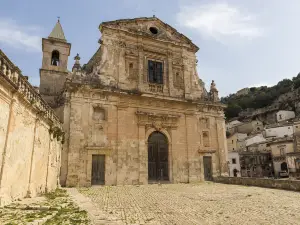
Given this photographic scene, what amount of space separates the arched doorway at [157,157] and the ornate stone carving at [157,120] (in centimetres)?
65

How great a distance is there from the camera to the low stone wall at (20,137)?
6.43m

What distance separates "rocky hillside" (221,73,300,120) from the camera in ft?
200

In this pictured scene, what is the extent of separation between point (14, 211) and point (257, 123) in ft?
203

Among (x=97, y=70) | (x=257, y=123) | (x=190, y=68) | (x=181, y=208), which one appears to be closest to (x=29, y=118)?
(x=181, y=208)

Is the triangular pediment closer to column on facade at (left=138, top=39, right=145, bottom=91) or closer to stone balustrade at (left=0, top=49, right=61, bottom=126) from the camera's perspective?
column on facade at (left=138, top=39, right=145, bottom=91)

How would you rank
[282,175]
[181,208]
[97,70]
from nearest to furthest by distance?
[181,208], [97,70], [282,175]

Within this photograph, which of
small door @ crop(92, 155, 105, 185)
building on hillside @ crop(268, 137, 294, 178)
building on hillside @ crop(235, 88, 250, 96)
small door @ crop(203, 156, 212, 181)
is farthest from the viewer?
building on hillside @ crop(235, 88, 250, 96)

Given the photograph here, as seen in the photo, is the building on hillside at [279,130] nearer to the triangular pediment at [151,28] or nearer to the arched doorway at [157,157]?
the triangular pediment at [151,28]

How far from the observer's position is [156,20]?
67.4ft

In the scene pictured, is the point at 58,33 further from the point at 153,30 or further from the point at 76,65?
the point at 153,30

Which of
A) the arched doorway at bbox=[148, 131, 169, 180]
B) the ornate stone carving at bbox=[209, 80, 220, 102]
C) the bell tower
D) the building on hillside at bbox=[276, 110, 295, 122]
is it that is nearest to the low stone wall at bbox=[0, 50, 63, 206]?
the arched doorway at bbox=[148, 131, 169, 180]

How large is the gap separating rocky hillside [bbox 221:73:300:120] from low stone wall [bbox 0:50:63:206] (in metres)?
60.7

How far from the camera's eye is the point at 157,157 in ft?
57.5

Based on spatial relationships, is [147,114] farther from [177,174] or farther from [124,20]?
[124,20]
